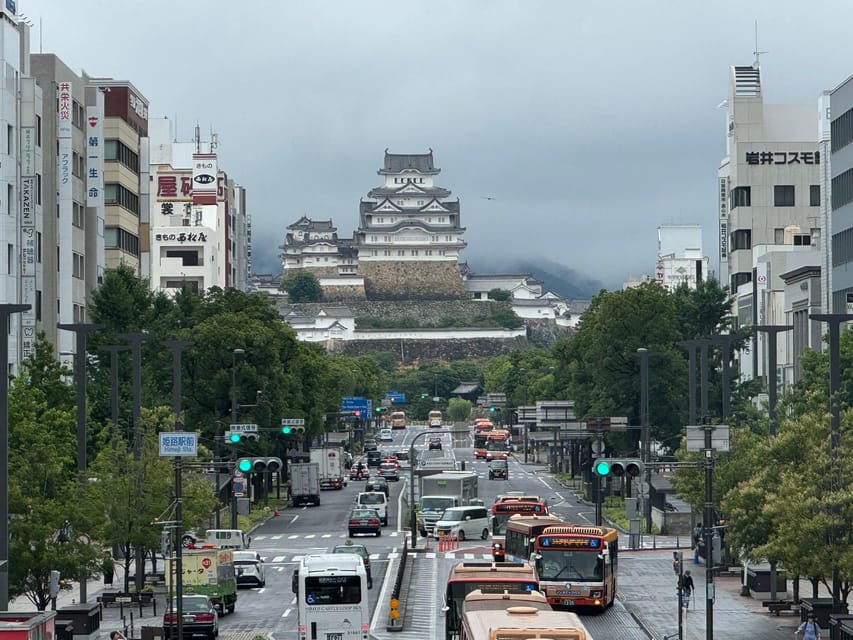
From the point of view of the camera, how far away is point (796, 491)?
1800 inches

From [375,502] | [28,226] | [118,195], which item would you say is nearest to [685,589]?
[375,502]

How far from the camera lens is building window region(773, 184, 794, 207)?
13525cm

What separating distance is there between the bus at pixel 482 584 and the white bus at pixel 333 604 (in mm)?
3008

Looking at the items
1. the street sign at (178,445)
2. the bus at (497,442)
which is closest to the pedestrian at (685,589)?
the street sign at (178,445)

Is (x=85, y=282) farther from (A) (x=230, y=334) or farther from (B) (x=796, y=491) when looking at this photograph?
(B) (x=796, y=491)

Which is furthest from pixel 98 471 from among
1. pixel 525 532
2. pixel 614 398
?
pixel 614 398

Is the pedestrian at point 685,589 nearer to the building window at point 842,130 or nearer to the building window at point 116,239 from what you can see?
the building window at point 842,130

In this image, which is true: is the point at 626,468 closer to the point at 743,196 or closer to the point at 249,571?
the point at 249,571

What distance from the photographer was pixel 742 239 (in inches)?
5364

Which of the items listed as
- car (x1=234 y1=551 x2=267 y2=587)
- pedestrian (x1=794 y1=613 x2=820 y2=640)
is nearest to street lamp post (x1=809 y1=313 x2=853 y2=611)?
pedestrian (x1=794 y1=613 x2=820 y2=640)

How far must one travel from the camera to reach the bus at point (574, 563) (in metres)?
50.0

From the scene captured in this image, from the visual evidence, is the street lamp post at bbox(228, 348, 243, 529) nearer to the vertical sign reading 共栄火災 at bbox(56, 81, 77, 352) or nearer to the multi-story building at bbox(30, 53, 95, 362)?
the multi-story building at bbox(30, 53, 95, 362)

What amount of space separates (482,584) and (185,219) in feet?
435

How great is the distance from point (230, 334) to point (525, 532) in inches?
1775
